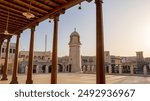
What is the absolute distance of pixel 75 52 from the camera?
38.3 metres

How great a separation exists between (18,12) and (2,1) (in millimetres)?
1407

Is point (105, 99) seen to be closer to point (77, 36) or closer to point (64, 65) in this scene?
point (77, 36)

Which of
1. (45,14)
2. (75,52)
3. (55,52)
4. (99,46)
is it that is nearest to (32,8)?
(45,14)

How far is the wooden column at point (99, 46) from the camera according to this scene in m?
6.07

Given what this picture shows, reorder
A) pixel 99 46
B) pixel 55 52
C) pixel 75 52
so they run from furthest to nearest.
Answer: pixel 75 52
pixel 55 52
pixel 99 46

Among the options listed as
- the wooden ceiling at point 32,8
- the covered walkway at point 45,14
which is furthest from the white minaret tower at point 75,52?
the wooden ceiling at point 32,8

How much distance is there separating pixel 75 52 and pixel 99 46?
3207 centimetres

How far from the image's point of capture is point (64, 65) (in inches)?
1729

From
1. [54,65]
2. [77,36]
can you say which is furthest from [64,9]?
[77,36]

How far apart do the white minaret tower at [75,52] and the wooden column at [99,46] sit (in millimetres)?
31732

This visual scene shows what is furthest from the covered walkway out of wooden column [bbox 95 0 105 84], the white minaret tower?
the white minaret tower

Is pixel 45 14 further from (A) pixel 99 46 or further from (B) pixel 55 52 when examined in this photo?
(A) pixel 99 46

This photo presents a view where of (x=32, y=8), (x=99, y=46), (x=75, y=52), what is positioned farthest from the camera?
(x=75, y=52)

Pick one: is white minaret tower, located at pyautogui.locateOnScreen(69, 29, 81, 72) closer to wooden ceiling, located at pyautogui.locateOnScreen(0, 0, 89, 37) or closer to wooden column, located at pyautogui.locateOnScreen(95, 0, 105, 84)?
wooden ceiling, located at pyautogui.locateOnScreen(0, 0, 89, 37)
